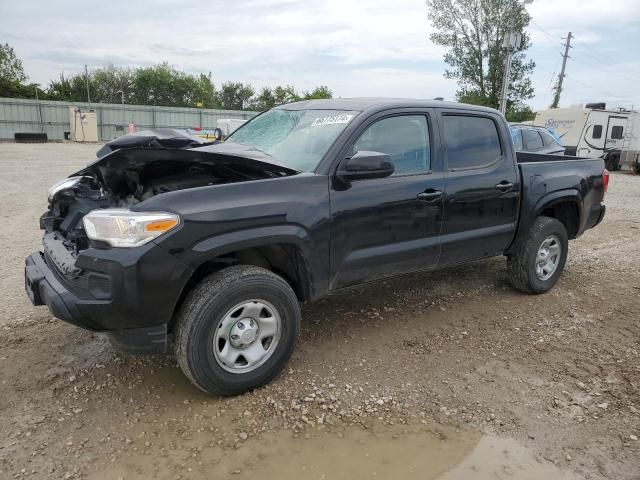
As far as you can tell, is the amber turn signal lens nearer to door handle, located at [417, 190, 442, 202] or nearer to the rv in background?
door handle, located at [417, 190, 442, 202]

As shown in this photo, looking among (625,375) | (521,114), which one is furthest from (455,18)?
(625,375)

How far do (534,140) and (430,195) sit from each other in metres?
10.2

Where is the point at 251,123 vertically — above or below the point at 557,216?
above

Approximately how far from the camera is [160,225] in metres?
2.79

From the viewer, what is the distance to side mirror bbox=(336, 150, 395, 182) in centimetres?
337

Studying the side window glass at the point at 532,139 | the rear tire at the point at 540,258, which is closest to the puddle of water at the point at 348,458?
the rear tire at the point at 540,258

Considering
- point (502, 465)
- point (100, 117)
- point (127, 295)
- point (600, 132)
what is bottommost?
point (502, 465)

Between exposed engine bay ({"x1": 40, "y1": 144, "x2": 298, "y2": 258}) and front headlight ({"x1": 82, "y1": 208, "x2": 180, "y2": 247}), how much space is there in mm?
524

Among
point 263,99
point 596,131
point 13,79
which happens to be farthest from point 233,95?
point 596,131

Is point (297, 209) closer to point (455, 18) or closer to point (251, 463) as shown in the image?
point (251, 463)

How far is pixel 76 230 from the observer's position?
368 centimetres

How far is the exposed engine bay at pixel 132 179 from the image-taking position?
3.27 meters

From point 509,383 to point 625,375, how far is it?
895mm

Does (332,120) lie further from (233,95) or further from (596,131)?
(233,95)
